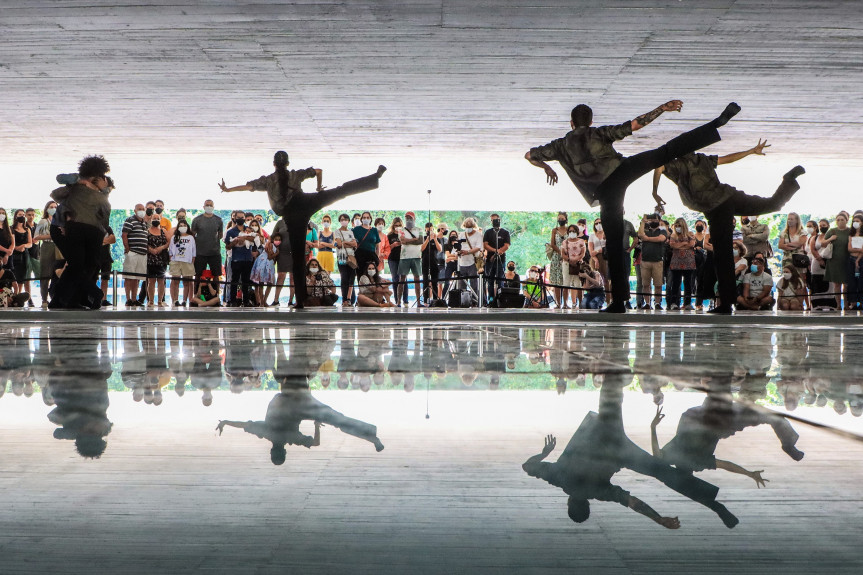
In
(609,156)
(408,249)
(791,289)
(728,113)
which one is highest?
(728,113)

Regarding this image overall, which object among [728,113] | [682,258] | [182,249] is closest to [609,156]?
[728,113]

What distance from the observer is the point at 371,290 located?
12.3 meters

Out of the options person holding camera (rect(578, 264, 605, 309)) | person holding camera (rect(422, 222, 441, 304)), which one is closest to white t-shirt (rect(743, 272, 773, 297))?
person holding camera (rect(578, 264, 605, 309))

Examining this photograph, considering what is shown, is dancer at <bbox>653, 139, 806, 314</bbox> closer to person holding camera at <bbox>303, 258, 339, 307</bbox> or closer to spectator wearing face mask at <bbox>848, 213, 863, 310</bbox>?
spectator wearing face mask at <bbox>848, 213, 863, 310</bbox>

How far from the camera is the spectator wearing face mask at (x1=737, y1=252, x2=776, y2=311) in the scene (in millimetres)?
11578

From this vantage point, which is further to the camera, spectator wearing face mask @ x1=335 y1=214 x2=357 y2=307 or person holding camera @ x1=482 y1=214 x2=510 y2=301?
person holding camera @ x1=482 y1=214 x2=510 y2=301

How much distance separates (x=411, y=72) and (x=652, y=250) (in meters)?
4.70

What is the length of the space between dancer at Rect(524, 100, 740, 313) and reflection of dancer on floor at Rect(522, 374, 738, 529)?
6.99 m

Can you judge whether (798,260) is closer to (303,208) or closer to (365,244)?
(365,244)

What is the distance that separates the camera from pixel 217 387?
A: 7.59 feet

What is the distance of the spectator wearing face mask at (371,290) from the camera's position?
12008 mm

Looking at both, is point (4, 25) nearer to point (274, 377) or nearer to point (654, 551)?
point (274, 377)

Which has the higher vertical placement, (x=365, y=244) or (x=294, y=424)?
(x=365, y=244)

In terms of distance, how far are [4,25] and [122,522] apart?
1049 centimetres
